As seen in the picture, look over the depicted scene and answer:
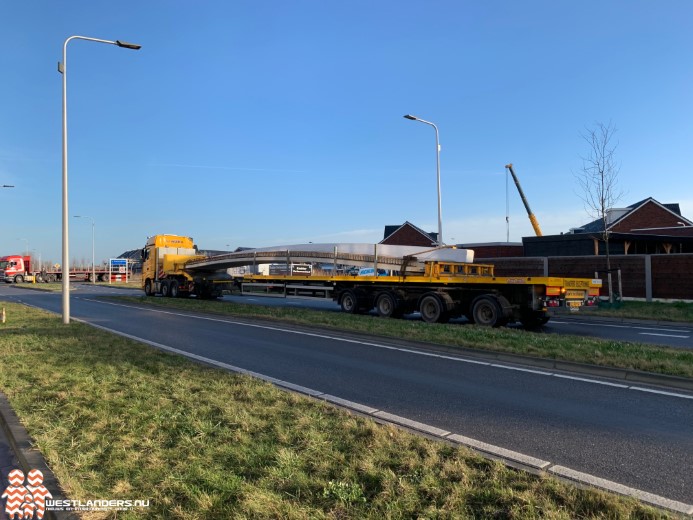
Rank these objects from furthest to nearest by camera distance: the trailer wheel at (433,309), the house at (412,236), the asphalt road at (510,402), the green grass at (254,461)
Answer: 1. the house at (412,236)
2. the trailer wheel at (433,309)
3. the asphalt road at (510,402)
4. the green grass at (254,461)

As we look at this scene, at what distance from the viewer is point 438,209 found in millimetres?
23656

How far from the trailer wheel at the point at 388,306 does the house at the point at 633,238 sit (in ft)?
49.1

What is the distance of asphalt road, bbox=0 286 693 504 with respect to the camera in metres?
4.48

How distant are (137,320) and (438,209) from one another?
13.9m

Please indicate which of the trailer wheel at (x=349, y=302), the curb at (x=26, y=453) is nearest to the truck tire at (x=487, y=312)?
the trailer wheel at (x=349, y=302)

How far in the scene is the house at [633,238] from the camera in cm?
3356

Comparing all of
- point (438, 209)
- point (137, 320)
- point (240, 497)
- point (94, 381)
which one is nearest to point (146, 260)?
point (137, 320)

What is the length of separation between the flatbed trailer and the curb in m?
11.5

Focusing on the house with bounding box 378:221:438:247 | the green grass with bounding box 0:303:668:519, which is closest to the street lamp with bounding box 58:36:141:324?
the green grass with bounding box 0:303:668:519

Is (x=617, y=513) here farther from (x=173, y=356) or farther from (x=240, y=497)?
(x=173, y=356)

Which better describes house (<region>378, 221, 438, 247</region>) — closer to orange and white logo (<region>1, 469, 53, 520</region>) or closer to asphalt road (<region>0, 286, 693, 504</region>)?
asphalt road (<region>0, 286, 693, 504</region>)

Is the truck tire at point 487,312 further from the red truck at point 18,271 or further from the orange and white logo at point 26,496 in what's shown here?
the red truck at point 18,271

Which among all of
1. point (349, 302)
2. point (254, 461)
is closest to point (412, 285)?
point (349, 302)

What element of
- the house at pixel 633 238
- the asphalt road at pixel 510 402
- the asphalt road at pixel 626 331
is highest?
the house at pixel 633 238
